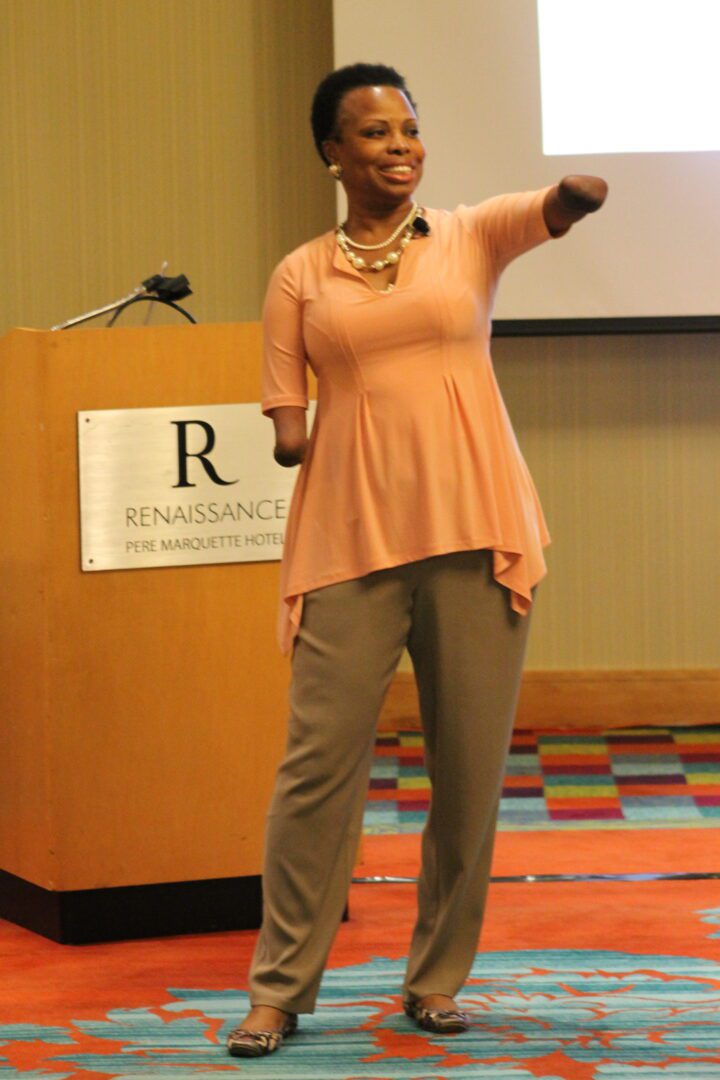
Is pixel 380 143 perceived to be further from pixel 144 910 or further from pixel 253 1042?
pixel 144 910

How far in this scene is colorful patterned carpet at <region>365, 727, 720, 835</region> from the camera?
3611mm

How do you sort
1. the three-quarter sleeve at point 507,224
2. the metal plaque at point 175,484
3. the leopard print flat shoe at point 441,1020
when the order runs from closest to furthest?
the three-quarter sleeve at point 507,224
the leopard print flat shoe at point 441,1020
the metal plaque at point 175,484

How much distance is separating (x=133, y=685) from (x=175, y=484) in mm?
384

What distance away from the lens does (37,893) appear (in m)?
2.77

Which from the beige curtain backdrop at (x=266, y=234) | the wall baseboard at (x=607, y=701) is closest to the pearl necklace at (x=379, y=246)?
the beige curtain backdrop at (x=266, y=234)

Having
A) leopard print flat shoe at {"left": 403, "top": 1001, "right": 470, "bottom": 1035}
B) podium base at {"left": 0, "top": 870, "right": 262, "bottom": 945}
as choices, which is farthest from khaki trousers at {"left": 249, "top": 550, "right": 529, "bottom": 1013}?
podium base at {"left": 0, "top": 870, "right": 262, "bottom": 945}

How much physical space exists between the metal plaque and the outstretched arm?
872mm

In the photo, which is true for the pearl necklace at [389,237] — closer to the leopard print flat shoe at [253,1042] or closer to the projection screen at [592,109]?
the leopard print flat shoe at [253,1042]

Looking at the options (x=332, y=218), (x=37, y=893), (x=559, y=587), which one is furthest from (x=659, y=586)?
(x=37, y=893)

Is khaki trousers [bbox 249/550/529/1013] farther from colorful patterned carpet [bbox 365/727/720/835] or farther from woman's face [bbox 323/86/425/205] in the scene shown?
colorful patterned carpet [bbox 365/727/720/835]

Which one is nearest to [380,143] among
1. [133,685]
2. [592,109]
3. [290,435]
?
[290,435]

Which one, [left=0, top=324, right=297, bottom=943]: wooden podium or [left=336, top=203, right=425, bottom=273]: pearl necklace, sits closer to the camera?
[left=336, top=203, right=425, bottom=273]: pearl necklace

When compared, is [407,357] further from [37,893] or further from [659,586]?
[659,586]

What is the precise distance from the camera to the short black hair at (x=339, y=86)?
2.06 metres
